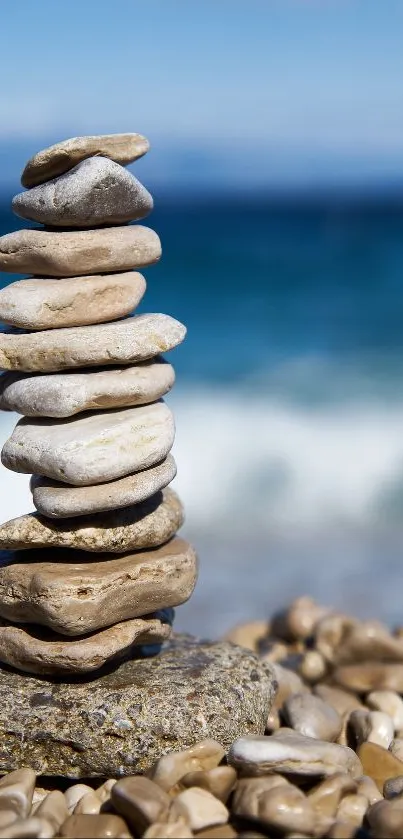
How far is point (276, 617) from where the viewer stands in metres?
8.72

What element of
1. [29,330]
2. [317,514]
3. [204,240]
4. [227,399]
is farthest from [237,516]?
[204,240]

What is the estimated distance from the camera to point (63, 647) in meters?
5.35

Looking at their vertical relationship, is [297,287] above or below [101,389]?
below

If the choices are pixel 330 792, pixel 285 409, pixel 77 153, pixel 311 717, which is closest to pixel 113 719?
pixel 330 792

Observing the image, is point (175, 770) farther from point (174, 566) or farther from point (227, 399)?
point (227, 399)

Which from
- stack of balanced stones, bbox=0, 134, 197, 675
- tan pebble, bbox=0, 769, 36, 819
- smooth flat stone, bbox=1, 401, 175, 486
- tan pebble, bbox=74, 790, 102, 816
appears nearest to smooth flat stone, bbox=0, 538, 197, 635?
stack of balanced stones, bbox=0, 134, 197, 675

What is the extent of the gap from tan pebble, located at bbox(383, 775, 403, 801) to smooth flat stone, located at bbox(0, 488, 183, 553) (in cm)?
181

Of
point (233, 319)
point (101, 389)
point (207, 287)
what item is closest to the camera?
point (101, 389)

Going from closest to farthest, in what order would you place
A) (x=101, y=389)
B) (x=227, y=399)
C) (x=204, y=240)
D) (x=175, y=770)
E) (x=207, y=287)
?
(x=175, y=770) → (x=101, y=389) → (x=227, y=399) → (x=207, y=287) → (x=204, y=240)

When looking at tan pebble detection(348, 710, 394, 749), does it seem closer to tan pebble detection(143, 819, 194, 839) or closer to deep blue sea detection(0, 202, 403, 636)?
tan pebble detection(143, 819, 194, 839)

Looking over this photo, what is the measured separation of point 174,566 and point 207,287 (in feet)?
56.7

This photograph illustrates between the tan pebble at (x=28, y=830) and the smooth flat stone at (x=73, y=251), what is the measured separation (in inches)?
110

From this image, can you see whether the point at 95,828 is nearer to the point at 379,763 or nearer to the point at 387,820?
the point at 387,820

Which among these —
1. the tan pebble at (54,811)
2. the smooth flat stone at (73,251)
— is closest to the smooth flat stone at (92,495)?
the smooth flat stone at (73,251)
